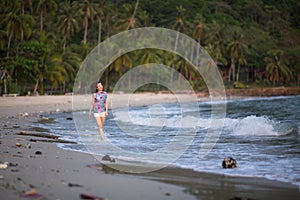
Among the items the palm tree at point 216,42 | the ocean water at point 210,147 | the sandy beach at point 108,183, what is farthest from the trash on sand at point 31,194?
the palm tree at point 216,42

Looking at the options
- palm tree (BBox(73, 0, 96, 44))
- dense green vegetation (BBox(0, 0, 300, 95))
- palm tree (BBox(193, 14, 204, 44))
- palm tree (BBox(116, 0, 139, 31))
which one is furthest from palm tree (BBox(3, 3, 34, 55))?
palm tree (BBox(193, 14, 204, 44))

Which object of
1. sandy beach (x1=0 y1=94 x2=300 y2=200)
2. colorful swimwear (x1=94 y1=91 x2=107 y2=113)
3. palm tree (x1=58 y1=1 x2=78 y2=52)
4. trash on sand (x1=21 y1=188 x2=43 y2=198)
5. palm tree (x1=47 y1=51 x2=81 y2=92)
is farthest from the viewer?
palm tree (x1=58 y1=1 x2=78 y2=52)

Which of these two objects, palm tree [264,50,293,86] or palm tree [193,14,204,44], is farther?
palm tree [264,50,293,86]

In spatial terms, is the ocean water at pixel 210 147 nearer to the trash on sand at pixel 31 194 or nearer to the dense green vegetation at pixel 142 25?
the trash on sand at pixel 31 194

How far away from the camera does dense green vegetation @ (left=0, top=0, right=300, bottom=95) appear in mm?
42812

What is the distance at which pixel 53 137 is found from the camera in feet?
41.3

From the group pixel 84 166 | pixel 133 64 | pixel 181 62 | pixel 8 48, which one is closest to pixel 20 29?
pixel 8 48

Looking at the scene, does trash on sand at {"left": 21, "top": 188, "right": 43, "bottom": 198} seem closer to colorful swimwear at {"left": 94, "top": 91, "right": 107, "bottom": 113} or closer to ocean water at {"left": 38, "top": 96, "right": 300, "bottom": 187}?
ocean water at {"left": 38, "top": 96, "right": 300, "bottom": 187}

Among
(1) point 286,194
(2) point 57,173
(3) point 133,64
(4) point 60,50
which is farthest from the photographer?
(3) point 133,64

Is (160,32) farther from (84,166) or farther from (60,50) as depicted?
(84,166)

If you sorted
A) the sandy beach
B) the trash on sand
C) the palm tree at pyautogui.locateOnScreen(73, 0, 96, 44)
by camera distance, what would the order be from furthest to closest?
the palm tree at pyautogui.locateOnScreen(73, 0, 96, 44)
the sandy beach
the trash on sand

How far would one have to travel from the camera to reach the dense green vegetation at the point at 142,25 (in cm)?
4281

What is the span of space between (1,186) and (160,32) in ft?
214

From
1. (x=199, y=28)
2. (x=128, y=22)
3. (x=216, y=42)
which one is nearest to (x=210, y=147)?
(x=128, y=22)
